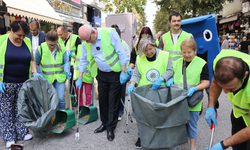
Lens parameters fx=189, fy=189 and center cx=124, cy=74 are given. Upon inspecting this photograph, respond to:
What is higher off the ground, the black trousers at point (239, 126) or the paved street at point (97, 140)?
the black trousers at point (239, 126)

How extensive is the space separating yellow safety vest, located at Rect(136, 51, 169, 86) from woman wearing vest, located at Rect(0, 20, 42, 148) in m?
1.92

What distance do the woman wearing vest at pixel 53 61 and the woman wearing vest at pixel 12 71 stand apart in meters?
0.35

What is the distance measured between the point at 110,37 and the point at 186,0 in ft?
28.6

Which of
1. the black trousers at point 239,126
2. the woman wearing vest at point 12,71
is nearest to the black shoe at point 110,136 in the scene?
A: the woman wearing vest at point 12,71

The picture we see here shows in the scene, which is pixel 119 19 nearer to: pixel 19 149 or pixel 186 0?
pixel 186 0

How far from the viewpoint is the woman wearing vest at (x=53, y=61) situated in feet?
11.4

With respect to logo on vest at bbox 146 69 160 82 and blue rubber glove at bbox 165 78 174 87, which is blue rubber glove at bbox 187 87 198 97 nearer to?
blue rubber glove at bbox 165 78 174 87

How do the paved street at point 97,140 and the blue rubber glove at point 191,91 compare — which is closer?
the blue rubber glove at point 191,91

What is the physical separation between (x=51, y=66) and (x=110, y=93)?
4.17 ft

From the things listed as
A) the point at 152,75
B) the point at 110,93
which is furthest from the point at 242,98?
the point at 110,93

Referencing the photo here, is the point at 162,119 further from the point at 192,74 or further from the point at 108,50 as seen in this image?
the point at 108,50

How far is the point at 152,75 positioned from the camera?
2623mm

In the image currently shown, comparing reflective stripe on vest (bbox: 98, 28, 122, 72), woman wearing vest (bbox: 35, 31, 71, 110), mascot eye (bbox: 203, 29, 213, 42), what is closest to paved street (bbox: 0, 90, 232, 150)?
woman wearing vest (bbox: 35, 31, 71, 110)

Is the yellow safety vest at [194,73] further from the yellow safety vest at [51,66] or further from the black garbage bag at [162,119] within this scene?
the yellow safety vest at [51,66]
